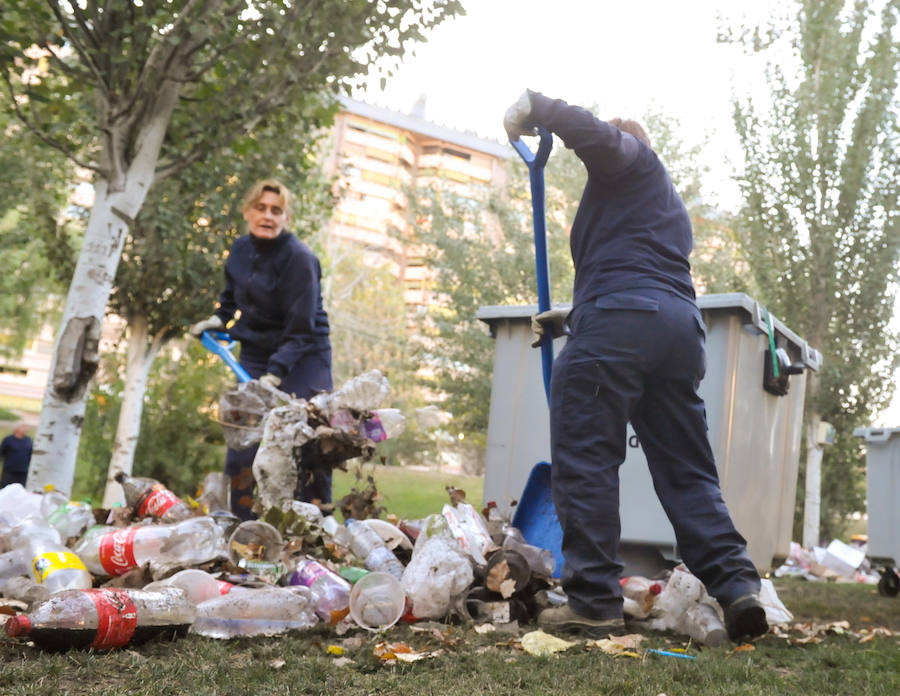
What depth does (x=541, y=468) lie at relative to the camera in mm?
3844

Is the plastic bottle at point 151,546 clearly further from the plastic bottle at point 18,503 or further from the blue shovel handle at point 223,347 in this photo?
the blue shovel handle at point 223,347

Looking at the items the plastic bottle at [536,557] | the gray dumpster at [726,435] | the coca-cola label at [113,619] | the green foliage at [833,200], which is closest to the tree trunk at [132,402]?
the gray dumpster at [726,435]

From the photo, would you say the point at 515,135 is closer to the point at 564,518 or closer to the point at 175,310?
the point at 564,518

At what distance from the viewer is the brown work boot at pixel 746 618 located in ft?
9.44

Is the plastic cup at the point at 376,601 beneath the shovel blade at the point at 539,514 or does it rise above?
beneath

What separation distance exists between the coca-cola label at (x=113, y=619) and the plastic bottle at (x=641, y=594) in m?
1.81

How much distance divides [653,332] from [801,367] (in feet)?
6.81

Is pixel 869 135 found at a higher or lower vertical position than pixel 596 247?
higher

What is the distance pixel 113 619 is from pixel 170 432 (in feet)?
26.0

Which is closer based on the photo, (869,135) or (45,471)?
(45,471)

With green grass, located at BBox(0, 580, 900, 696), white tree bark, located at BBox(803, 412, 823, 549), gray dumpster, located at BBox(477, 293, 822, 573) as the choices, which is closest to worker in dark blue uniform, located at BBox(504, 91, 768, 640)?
green grass, located at BBox(0, 580, 900, 696)

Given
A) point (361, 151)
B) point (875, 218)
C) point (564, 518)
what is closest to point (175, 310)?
point (564, 518)

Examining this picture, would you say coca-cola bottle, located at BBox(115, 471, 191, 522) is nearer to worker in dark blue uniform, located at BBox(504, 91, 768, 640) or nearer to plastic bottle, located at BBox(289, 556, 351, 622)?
plastic bottle, located at BBox(289, 556, 351, 622)

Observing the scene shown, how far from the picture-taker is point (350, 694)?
6.28ft
